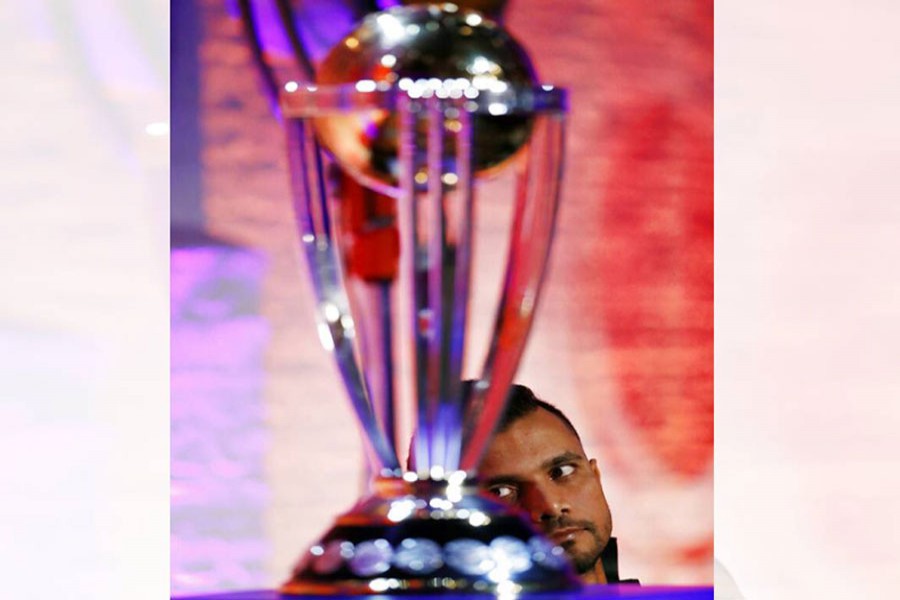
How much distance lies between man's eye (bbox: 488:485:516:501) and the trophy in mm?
485

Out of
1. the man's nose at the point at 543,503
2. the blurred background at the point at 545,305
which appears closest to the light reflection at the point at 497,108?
the blurred background at the point at 545,305

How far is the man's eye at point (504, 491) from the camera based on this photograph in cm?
156

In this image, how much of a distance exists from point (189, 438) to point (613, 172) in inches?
22.3

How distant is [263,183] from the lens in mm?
1532

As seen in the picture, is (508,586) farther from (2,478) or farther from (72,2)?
(72,2)

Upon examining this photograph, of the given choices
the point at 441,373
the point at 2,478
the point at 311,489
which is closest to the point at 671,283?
the point at 311,489

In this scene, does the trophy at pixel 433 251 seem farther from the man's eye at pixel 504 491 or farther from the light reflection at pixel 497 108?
the man's eye at pixel 504 491

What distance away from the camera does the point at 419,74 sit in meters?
0.97

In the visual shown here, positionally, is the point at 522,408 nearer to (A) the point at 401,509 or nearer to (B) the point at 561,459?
(B) the point at 561,459

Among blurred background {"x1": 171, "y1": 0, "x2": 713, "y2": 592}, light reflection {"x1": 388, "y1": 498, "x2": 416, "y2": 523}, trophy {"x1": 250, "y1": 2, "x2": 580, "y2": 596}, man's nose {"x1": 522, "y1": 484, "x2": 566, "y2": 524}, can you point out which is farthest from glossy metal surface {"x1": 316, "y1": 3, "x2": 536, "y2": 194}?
man's nose {"x1": 522, "y1": 484, "x2": 566, "y2": 524}

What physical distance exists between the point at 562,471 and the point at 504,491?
0.23 feet

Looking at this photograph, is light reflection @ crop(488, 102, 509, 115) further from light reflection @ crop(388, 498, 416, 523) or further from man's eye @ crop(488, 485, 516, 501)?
man's eye @ crop(488, 485, 516, 501)

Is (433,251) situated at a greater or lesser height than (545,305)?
greater

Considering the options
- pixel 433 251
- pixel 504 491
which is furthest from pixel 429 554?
pixel 504 491
